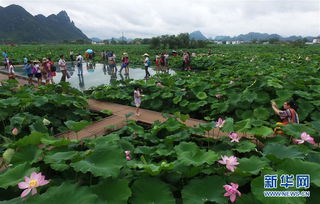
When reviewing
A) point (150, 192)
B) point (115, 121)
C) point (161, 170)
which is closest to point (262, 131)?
point (161, 170)

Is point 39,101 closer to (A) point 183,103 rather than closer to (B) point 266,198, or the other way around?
(A) point 183,103

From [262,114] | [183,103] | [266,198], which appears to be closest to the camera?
[266,198]

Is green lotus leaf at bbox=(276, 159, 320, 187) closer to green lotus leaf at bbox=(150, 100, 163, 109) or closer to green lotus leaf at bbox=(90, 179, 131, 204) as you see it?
green lotus leaf at bbox=(90, 179, 131, 204)

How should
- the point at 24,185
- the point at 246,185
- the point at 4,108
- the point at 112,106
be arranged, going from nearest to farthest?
the point at 24,185
the point at 246,185
the point at 4,108
the point at 112,106

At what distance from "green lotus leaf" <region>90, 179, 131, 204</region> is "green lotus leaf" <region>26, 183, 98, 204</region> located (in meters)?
0.20

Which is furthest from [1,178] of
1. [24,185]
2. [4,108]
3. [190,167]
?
[4,108]

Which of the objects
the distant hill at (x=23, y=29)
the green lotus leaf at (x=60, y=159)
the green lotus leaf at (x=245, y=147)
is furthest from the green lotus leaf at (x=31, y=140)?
the distant hill at (x=23, y=29)

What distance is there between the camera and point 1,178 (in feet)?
5.81

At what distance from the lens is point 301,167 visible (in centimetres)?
190

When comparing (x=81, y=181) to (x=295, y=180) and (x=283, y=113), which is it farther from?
(x=283, y=113)

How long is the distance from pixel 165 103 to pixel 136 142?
3.15 m

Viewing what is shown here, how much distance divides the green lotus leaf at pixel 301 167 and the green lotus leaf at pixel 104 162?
137 centimetres

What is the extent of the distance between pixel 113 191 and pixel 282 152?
1.68 meters

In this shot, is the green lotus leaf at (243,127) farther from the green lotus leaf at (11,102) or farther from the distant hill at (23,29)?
the distant hill at (23,29)
